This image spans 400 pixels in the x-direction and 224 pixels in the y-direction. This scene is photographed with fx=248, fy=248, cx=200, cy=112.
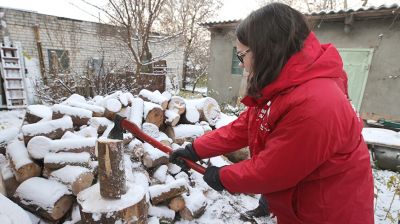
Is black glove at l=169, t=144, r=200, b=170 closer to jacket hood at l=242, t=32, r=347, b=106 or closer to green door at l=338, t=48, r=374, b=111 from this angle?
jacket hood at l=242, t=32, r=347, b=106

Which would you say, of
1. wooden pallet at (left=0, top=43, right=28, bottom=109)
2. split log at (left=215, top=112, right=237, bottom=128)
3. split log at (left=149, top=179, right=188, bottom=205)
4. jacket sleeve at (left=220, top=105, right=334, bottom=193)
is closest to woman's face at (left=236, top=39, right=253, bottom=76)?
jacket sleeve at (left=220, top=105, right=334, bottom=193)

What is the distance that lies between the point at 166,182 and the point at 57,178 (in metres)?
1.11

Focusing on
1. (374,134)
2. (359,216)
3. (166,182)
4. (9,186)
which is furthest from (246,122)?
(374,134)

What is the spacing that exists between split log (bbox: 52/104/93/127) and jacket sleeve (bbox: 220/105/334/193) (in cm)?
247

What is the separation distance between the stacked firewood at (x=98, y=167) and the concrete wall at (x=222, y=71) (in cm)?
583

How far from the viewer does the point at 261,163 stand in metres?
1.14

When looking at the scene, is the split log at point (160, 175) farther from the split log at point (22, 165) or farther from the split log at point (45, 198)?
the split log at point (22, 165)

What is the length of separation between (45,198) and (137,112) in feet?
4.61

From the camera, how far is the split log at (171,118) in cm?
346

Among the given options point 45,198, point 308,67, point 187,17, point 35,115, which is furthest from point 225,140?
point 187,17

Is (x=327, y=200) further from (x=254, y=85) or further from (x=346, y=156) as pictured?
(x=254, y=85)

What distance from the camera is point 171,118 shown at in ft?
11.3

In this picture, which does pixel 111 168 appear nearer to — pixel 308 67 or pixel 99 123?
pixel 308 67

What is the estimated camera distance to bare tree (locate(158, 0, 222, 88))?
1410cm
